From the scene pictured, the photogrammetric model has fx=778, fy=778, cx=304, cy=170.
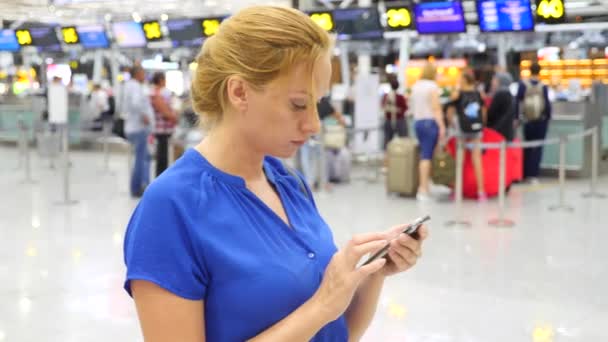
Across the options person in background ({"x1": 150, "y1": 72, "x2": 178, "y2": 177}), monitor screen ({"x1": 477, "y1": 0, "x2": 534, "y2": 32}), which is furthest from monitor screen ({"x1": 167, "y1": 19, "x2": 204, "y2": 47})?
monitor screen ({"x1": 477, "y1": 0, "x2": 534, "y2": 32})

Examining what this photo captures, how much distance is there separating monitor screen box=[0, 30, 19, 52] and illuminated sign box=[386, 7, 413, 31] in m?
9.69

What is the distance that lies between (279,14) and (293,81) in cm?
11

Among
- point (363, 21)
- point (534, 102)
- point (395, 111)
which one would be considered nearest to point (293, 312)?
point (534, 102)

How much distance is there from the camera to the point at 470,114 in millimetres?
8875

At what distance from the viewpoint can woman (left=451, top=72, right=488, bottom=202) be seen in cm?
890

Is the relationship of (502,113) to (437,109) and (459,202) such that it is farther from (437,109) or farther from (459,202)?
(459,202)

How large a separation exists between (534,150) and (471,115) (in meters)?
2.77

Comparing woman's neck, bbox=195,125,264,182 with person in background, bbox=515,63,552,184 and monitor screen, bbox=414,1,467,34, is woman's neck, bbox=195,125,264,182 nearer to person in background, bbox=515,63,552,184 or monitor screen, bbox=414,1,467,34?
person in background, bbox=515,63,552,184

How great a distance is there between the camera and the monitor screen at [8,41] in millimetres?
18281

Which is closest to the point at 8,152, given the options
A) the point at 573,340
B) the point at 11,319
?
the point at 11,319

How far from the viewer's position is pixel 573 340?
4.22 meters

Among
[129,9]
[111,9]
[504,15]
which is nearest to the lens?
[504,15]

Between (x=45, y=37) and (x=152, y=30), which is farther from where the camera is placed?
(x=45, y=37)

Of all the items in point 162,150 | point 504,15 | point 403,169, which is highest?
point 504,15
